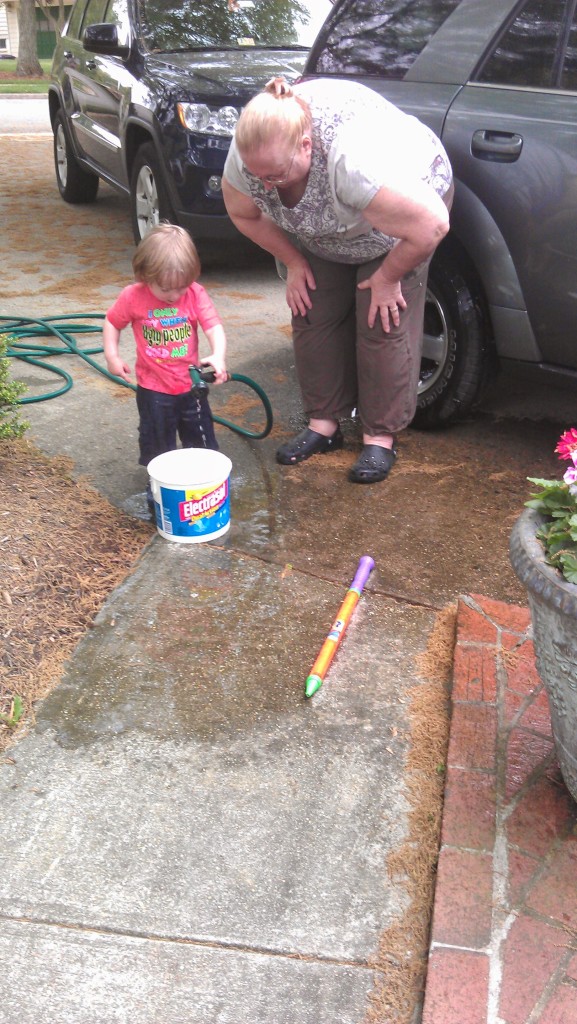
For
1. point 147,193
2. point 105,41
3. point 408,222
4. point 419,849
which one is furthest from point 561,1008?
point 105,41

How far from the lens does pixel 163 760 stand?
2.44 m

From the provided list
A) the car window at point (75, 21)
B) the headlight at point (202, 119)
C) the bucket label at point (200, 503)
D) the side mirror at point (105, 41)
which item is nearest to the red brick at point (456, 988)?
the bucket label at point (200, 503)

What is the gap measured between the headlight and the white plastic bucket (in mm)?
3122

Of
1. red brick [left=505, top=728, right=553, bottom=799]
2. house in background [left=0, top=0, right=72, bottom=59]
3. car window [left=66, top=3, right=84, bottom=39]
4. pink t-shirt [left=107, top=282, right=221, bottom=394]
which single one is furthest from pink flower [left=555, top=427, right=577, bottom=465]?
house in background [left=0, top=0, right=72, bottom=59]

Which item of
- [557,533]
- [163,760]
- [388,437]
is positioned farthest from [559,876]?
[388,437]

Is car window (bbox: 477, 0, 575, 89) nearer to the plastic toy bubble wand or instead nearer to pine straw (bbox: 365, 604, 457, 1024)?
the plastic toy bubble wand

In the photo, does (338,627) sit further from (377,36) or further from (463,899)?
(377,36)

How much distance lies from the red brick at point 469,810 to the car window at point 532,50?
255 centimetres

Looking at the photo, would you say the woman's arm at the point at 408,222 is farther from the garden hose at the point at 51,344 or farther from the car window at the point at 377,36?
the garden hose at the point at 51,344

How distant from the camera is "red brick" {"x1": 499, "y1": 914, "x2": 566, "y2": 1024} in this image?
71.7 inches

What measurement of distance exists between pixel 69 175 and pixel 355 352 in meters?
5.69

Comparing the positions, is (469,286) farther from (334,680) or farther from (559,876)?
(559,876)

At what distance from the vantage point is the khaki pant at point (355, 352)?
3.72 m

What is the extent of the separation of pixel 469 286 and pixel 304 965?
2747mm
